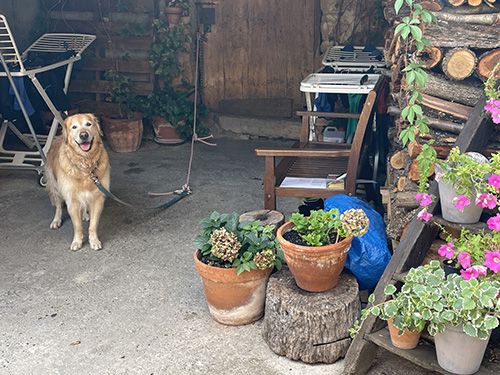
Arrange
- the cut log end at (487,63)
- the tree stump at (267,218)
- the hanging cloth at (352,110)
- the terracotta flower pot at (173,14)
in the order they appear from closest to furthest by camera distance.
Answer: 1. the cut log end at (487,63)
2. the tree stump at (267,218)
3. the hanging cloth at (352,110)
4. the terracotta flower pot at (173,14)

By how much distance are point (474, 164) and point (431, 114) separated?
0.73 meters

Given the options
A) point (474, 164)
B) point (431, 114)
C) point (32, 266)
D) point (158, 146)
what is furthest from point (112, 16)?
point (474, 164)

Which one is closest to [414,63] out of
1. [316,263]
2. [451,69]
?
[451,69]

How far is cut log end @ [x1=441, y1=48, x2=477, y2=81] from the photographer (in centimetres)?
261

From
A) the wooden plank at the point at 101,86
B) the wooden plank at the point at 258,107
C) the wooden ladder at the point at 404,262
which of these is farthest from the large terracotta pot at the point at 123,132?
the wooden ladder at the point at 404,262

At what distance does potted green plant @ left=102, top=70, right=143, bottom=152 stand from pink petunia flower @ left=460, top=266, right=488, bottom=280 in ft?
14.6

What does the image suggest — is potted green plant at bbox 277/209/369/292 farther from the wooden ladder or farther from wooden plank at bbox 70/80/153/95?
wooden plank at bbox 70/80/153/95

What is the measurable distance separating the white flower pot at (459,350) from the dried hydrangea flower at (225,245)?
41.0 inches

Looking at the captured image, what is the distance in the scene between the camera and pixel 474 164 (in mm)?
2176

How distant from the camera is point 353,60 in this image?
5004 mm

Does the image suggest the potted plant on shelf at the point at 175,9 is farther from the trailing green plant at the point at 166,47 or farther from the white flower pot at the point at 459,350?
the white flower pot at the point at 459,350

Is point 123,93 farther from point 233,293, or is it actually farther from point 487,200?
point 487,200

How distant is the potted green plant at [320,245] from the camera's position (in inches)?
102

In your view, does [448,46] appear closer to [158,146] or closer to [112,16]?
[158,146]
